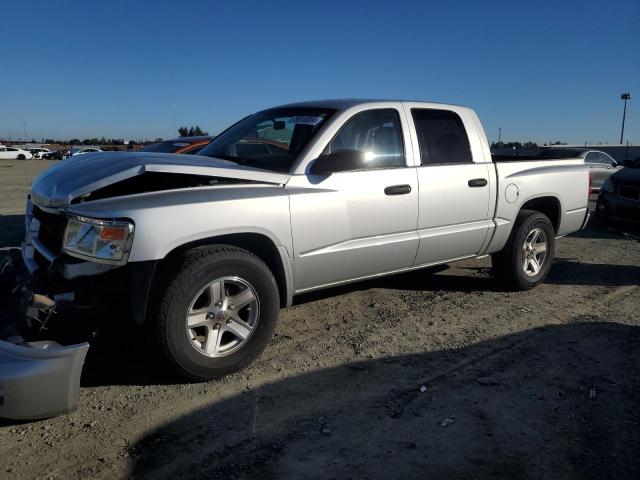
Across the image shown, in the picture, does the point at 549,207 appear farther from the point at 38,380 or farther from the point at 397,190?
the point at 38,380

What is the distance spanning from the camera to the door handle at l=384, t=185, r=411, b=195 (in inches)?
170

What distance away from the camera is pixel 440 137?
16.3 feet

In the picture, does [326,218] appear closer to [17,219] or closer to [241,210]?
[241,210]

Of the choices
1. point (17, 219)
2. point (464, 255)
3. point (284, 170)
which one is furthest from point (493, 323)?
point (17, 219)

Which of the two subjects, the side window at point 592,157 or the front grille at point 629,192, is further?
the side window at point 592,157

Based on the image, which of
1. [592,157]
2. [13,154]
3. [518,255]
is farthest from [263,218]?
[13,154]

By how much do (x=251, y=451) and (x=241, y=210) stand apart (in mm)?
1497

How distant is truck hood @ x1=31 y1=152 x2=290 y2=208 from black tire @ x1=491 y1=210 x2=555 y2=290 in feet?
9.16

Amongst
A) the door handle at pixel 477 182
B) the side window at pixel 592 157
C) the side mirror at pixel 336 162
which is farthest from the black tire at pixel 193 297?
the side window at pixel 592 157

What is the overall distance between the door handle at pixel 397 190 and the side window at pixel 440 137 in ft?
1.18

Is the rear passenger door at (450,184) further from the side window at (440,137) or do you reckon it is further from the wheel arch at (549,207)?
the wheel arch at (549,207)

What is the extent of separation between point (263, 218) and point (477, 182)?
93.0 inches

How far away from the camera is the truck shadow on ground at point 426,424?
2646 mm

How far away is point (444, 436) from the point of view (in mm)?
2922
